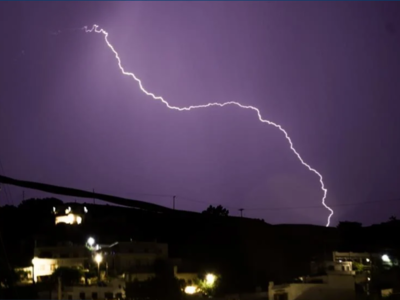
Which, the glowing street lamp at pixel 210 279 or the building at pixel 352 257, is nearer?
the glowing street lamp at pixel 210 279

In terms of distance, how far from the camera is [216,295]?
17734 mm

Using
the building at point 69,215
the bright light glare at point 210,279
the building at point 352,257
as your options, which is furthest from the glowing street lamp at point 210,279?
the building at point 69,215

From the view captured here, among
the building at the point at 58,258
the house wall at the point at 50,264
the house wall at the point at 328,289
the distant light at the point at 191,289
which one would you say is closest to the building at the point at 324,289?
the house wall at the point at 328,289

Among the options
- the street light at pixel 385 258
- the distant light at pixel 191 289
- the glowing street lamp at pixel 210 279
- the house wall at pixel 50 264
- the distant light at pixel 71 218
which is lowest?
the distant light at pixel 191 289

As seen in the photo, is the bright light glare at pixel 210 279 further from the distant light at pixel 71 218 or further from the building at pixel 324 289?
the distant light at pixel 71 218

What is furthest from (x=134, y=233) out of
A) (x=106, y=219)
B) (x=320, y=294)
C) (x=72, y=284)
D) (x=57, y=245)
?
(x=320, y=294)

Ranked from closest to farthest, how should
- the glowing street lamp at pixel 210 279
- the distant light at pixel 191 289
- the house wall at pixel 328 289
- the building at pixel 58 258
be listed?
1. the house wall at pixel 328 289
2. the distant light at pixel 191 289
3. the building at pixel 58 258
4. the glowing street lamp at pixel 210 279

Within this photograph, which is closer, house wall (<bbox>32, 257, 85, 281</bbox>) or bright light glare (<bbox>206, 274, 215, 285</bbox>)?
house wall (<bbox>32, 257, 85, 281</bbox>)

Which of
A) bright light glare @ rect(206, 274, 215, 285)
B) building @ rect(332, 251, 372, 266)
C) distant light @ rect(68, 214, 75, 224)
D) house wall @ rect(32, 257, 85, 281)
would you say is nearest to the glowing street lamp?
bright light glare @ rect(206, 274, 215, 285)

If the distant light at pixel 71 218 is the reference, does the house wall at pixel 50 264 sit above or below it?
below

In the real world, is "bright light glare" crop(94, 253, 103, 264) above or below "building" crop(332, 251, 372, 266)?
above

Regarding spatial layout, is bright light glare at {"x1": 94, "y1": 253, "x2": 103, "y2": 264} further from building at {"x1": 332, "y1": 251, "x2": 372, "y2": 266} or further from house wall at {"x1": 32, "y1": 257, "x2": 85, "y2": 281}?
building at {"x1": 332, "y1": 251, "x2": 372, "y2": 266}

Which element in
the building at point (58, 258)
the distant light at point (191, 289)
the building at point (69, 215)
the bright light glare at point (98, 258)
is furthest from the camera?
the building at point (69, 215)

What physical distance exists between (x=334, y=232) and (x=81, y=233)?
1426cm
